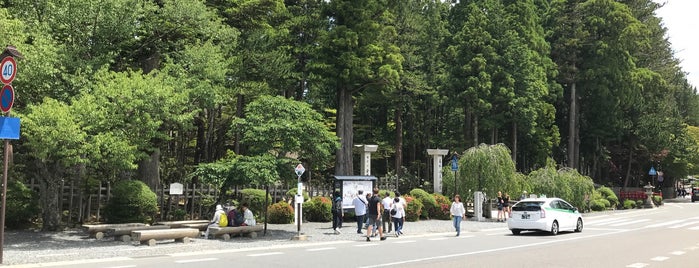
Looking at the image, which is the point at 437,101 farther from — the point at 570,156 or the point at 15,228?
the point at 15,228

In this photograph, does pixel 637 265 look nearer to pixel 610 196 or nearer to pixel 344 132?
pixel 344 132

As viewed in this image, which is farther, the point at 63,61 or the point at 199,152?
the point at 199,152

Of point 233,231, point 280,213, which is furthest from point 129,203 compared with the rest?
point 280,213

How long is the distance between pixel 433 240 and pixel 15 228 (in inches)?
573

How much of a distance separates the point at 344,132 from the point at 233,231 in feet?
44.9

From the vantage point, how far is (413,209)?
27.0 meters

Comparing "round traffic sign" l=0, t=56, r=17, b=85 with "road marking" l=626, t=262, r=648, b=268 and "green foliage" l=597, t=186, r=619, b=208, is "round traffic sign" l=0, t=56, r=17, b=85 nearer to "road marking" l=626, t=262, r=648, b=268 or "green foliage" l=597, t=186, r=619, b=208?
"road marking" l=626, t=262, r=648, b=268

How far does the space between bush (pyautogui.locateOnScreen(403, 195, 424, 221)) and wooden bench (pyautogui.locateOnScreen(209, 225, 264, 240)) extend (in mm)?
10068

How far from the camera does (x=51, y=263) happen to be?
11961mm

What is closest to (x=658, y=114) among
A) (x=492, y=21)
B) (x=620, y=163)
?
(x=620, y=163)

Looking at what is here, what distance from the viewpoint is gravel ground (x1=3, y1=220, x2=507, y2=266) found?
43.2ft

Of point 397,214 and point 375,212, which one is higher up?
point 375,212

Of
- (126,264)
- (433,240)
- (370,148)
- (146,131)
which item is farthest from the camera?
(370,148)

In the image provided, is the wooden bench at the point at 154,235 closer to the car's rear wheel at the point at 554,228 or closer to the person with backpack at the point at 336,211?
the person with backpack at the point at 336,211
